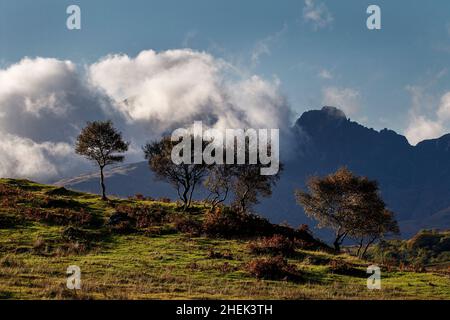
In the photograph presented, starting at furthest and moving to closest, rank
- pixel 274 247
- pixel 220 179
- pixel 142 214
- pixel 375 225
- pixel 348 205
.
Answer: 1. pixel 375 225
2. pixel 348 205
3. pixel 220 179
4. pixel 142 214
5. pixel 274 247

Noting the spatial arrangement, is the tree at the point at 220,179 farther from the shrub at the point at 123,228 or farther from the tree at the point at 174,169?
the shrub at the point at 123,228

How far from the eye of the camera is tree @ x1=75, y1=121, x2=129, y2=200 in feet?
256

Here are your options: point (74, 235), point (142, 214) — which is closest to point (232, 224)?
point (142, 214)

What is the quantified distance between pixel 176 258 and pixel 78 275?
12.1 m

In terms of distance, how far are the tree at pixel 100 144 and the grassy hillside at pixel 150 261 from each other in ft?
38.6

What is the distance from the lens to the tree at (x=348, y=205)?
251 feet

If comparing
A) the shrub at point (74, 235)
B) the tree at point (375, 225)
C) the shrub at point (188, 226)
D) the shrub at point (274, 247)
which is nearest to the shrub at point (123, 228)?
the shrub at point (74, 235)

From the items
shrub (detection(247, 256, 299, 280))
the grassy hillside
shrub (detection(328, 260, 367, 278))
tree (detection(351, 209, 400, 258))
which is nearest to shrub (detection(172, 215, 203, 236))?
the grassy hillside

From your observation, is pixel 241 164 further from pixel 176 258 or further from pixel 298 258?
pixel 176 258

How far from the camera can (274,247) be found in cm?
5050

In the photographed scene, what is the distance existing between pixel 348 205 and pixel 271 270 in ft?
135

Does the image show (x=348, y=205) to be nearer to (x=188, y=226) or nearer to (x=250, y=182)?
(x=250, y=182)
